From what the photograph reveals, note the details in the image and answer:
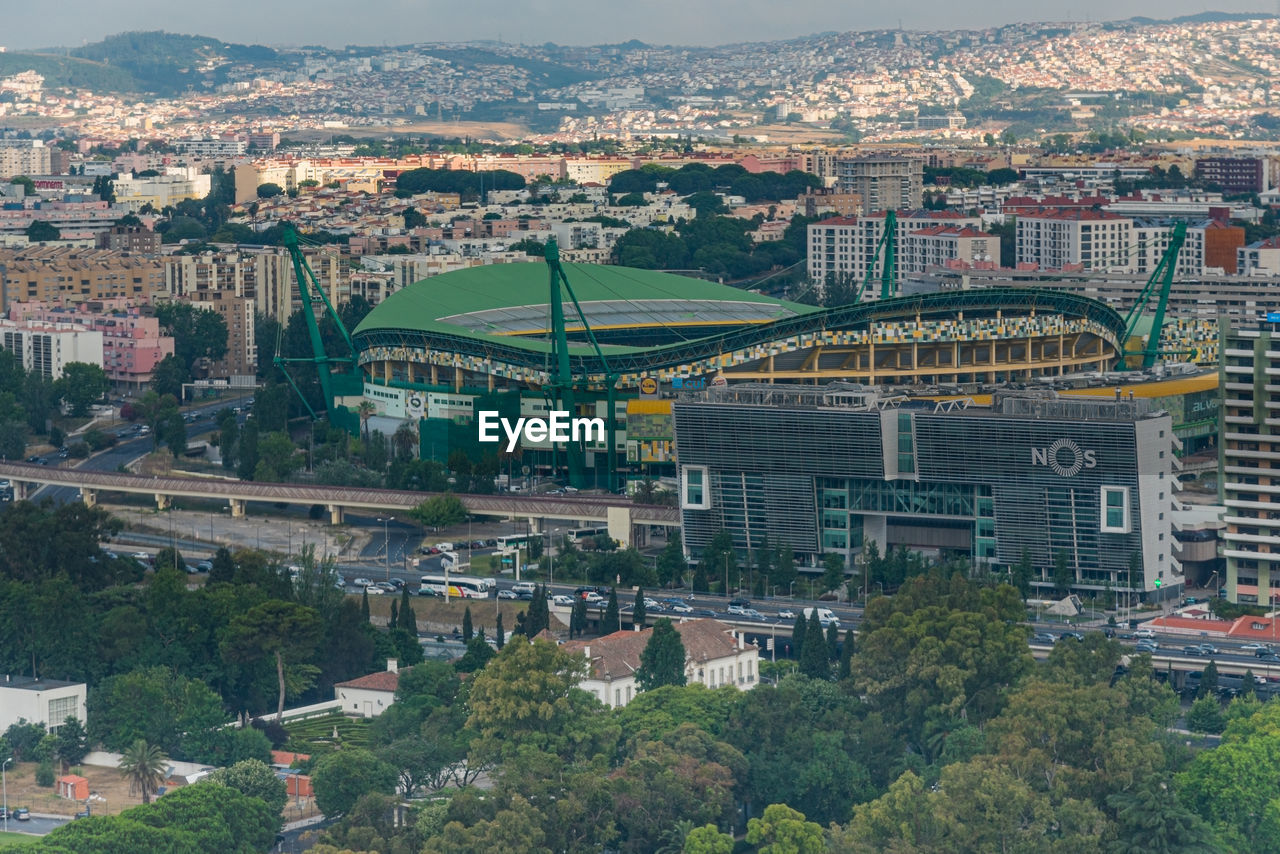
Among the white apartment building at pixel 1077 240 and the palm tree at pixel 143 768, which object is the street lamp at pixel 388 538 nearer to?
the palm tree at pixel 143 768

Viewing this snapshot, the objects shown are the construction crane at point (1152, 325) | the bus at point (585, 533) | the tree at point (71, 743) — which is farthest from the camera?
the construction crane at point (1152, 325)

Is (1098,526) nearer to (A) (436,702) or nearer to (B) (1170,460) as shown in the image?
(B) (1170,460)

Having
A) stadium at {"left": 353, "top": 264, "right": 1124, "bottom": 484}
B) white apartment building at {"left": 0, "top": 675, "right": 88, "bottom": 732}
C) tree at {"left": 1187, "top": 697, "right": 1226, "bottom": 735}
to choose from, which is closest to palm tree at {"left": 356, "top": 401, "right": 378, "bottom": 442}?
stadium at {"left": 353, "top": 264, "right": 1124, "bottom": 484}

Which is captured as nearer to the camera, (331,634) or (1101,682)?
(1101,682)

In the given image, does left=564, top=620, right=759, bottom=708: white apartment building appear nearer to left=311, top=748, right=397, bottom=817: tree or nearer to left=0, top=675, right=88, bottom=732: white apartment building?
left=311, top=748, right=397, bottom=817: tree

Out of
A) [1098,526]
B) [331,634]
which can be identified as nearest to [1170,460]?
[1098,526]

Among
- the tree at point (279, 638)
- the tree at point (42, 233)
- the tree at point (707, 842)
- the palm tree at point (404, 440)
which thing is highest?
the tree at point (42, 233)

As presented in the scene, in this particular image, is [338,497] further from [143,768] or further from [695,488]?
[143,768]

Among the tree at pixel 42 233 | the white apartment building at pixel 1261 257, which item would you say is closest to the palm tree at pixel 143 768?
the white apartment building at pixel 1261 257
